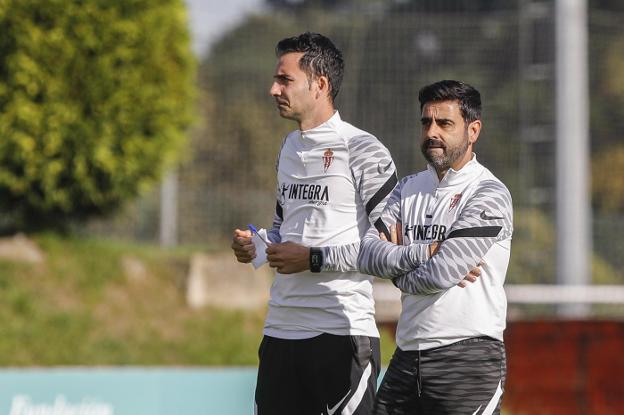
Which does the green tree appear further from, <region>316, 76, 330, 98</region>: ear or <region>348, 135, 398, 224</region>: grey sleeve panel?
<region>348, 135, 398, 224</region>: grey sleeve panel

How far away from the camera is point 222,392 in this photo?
25.8ft

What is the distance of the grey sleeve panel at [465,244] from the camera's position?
4043mm

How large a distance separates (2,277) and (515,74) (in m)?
6.18

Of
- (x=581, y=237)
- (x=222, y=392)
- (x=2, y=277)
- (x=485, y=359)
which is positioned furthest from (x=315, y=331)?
(x=581, y=237)

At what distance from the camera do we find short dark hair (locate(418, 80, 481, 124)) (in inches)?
166

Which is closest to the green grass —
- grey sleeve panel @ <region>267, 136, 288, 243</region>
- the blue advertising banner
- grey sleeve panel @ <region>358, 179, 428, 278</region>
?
the blue advertising banner

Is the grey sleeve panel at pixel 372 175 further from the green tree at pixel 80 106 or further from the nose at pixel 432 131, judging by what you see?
the green tree at pixel 80 106

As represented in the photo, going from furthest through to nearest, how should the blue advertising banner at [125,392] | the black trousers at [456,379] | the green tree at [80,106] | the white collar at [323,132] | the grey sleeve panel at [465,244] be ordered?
the green tree at [80,106], the blue advertising banner at [125,392], the white collar at [323,132], the black trousers at [456,379], the grey sleeve panel at [465,244]

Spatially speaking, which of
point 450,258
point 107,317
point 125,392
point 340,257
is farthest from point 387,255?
point 107,317

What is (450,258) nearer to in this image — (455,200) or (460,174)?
(455,200)

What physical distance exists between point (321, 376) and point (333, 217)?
0.64m

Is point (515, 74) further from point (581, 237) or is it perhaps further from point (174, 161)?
point (174, 161)

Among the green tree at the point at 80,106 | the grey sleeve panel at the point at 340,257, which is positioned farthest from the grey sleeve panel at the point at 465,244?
the green tree at the point at 80,106

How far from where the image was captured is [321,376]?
4617mm
